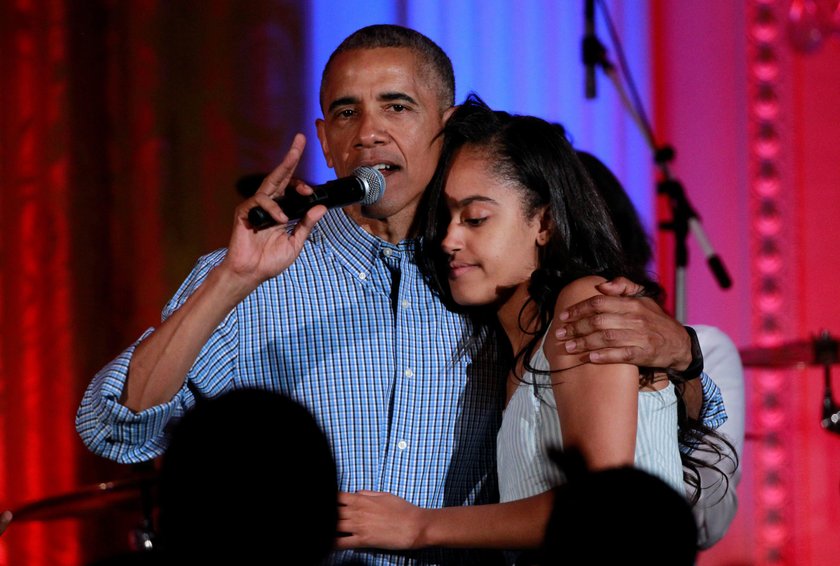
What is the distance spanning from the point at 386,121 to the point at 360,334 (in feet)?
1.56

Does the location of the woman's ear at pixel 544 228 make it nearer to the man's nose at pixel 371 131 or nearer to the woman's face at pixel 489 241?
the woman's face at pixel 489 241

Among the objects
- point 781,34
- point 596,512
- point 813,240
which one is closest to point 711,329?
point 596,512

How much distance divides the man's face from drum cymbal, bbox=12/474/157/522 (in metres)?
1.06

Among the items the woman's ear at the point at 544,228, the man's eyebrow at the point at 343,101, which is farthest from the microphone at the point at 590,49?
the woman's ear at the point at 544,228

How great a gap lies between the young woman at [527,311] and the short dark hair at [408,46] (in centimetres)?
13

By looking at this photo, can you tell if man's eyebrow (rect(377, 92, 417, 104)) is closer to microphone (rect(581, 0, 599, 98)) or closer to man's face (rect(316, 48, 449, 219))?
man's face (rect(316, 48, 449, 219))

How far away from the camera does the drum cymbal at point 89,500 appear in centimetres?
238

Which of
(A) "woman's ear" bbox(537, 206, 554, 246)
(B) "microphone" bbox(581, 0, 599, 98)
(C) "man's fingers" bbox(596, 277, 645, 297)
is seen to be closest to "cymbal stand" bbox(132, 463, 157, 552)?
(A) "woman's ear" bbox(537, 206, 554, 246)

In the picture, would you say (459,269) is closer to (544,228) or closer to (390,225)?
(544,228)

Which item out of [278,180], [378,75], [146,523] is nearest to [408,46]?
[378,75]

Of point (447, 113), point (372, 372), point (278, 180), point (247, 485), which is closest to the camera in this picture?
point (247, 485)

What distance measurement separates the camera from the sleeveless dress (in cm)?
164

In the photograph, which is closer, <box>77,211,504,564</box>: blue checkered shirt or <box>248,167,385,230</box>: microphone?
<box>248,167,385,230</box>: microphone

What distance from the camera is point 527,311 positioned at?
1.83 meters
